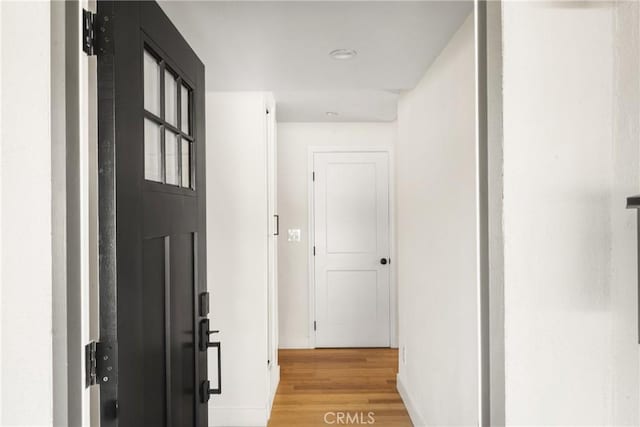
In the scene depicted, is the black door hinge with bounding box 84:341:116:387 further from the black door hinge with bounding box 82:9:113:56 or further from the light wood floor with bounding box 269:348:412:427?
the light wood floor with bounding box 269:348:412:427

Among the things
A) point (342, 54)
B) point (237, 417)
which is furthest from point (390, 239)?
point (342, 54)

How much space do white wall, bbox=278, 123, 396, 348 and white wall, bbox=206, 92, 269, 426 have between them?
173cm

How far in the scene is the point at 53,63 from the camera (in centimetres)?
95

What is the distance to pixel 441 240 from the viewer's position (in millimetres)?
2547

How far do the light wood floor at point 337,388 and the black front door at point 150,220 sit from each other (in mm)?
1811

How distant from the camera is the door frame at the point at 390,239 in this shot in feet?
16.5

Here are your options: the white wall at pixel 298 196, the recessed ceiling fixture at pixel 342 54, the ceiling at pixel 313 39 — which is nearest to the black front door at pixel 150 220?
the ceiling at pixel 313 39

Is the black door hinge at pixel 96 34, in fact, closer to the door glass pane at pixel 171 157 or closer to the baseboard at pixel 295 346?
the door glass pane at pixel 171 157

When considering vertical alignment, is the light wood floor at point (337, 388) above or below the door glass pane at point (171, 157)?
below

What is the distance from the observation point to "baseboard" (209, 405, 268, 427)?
10.7 feet

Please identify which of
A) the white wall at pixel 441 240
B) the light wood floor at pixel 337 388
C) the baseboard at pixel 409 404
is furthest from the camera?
the light wood floor at pixel 337 388
